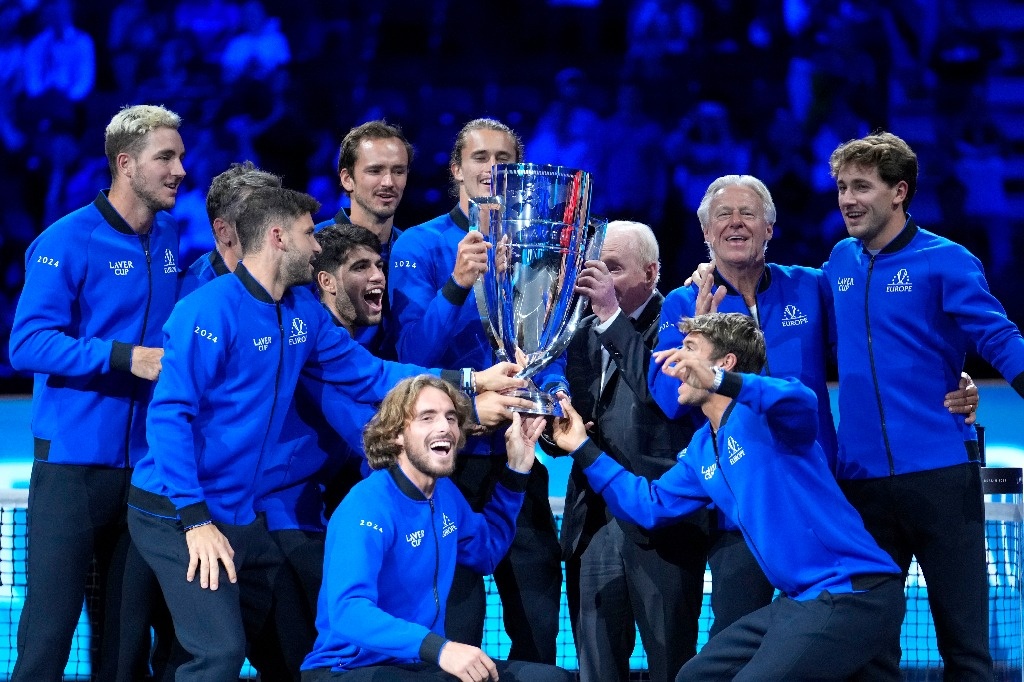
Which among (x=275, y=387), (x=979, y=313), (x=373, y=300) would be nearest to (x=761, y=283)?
(x=979, y=313)

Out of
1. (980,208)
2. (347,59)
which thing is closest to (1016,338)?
(980,208)

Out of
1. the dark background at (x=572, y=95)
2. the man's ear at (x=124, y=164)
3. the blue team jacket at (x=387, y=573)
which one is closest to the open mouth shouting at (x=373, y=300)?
the blue team jacket at (x=387, y=573)

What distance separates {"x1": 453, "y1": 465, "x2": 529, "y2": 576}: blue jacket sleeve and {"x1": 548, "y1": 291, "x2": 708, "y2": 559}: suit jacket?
353 mm

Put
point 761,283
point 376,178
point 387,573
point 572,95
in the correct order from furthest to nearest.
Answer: point 572,95 < point 376,178 < point 761,283 < point 387,573

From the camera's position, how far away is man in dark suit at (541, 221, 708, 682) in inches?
167

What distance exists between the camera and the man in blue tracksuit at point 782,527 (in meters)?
3.58

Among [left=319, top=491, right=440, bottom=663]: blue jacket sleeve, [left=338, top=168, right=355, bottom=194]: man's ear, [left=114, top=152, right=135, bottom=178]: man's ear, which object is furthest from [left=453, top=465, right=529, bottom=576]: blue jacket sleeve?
[left=114, top=152, right=135, bottom=178]: man's ear

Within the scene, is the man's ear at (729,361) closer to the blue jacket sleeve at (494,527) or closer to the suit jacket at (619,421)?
the suit jacket at (619,421)

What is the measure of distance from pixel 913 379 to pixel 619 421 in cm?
104

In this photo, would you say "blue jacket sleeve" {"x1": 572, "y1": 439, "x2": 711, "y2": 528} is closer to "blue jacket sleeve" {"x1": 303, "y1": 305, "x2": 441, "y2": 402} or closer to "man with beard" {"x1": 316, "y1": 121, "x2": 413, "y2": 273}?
"blue jacket sleeve" {"x1": 303, "y1": 305, "x2": 441, "y2": 402}

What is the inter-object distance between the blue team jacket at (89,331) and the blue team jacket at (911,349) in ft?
8.25

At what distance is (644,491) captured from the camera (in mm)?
4117

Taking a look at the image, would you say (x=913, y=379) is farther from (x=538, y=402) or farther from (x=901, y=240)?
(x=538, y=402)

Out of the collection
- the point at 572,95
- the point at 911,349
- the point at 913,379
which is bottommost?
the point at 913,379
